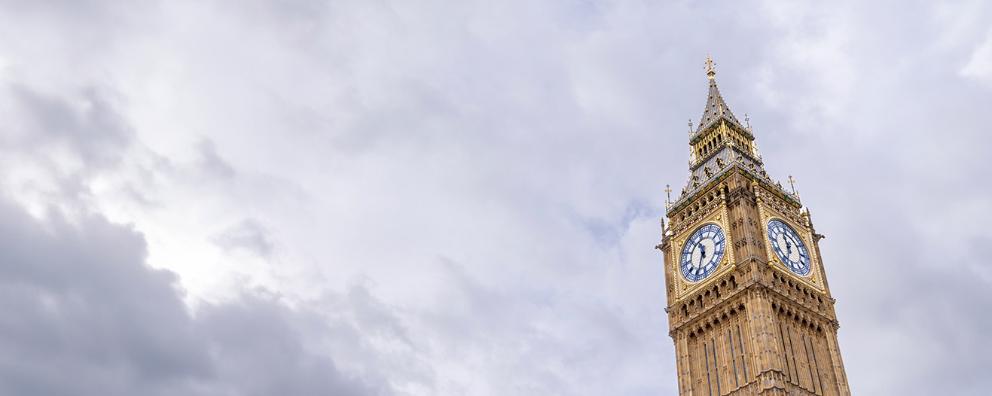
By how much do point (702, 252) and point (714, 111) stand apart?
2303 cm

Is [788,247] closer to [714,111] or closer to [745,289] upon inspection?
[745,289]

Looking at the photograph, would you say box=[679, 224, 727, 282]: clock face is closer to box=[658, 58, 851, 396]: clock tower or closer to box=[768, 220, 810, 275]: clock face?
box=[658, 58, 851, 396]: clock tower

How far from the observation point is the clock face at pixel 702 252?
92438 mm

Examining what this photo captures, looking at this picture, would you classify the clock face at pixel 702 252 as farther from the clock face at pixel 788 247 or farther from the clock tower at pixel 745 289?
the clock face at pixel 788 247

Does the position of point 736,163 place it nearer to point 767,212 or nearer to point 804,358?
point 767,212

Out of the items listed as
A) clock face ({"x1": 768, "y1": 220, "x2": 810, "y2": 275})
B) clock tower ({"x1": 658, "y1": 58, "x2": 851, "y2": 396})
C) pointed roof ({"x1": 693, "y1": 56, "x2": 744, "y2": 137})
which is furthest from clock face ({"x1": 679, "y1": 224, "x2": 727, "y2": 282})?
pointed roof ({"x1": 693, "y1": 56, "x2": 744, "y2": 137})

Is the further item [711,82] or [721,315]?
[711,82]

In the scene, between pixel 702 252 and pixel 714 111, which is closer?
pixel 702 252

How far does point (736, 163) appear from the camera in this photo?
98312 millimetres

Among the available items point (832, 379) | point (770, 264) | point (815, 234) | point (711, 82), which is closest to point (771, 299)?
point (770, 264)

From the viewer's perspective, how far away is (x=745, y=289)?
8625cm

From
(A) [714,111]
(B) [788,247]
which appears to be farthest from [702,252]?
(A) [714,111]

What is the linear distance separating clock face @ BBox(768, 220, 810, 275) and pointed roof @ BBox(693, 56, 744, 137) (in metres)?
17.4

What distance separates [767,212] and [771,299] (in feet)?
38.9
